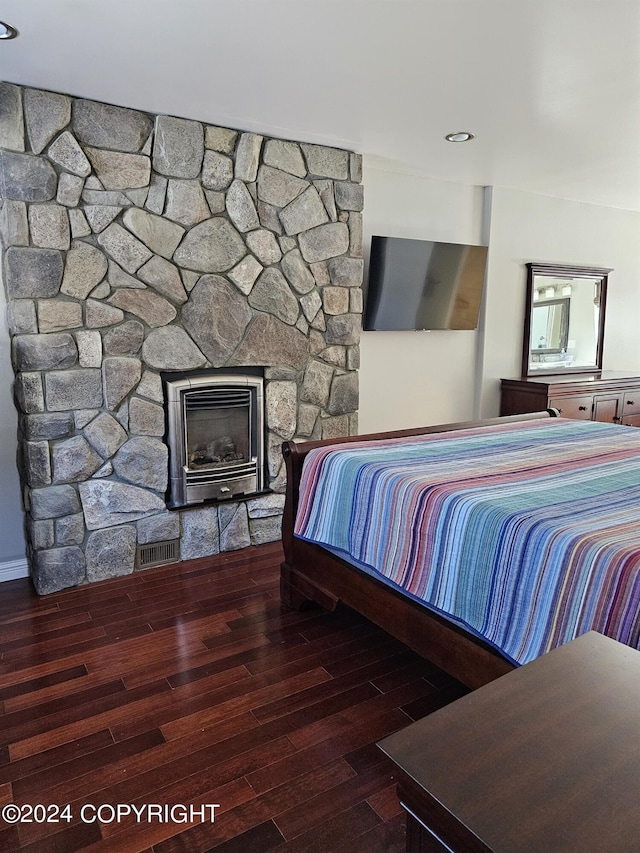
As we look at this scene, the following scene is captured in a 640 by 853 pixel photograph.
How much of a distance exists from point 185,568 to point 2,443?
1.21 meters

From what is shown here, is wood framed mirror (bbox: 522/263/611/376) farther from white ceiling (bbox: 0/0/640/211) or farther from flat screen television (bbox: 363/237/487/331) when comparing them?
white ceiling (bbox: 0/0/640/211)

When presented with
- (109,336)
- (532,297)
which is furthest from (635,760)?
(532,297)

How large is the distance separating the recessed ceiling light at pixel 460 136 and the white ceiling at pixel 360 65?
0.05m

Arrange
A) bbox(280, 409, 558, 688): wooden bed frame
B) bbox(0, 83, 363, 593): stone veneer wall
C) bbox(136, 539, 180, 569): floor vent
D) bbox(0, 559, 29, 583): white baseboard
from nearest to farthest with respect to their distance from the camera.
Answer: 1. bbox(280, 409, 558, 688): wooden bed frame
2. bbox(0, 83, 363, 593): stone veneer wall
3. bbox(0, 559, 29, 583): white baseboard
4. bbox(136, 539, 180, 569): floor vent

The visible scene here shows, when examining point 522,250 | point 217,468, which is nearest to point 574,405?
point 522,250

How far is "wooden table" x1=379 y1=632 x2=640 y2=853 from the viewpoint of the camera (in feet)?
1.90

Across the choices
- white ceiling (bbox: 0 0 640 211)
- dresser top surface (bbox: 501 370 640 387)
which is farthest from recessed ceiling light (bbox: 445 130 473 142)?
dresser top surface (bbox: 501 370 640 387)

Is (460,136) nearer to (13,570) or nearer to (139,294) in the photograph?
(139,294)

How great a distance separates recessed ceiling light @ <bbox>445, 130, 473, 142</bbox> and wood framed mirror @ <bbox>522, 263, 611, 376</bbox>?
6.07 feet

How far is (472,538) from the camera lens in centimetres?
192

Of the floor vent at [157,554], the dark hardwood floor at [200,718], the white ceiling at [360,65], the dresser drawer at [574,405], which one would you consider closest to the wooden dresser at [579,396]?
the dresser drawer at [574,405]

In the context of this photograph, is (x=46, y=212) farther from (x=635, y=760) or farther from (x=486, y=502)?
(x=635, y=760)

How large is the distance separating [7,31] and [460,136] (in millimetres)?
2412

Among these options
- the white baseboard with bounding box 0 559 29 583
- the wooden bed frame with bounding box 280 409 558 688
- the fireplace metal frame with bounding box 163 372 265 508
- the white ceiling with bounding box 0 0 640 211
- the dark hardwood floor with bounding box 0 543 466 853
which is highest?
the white ceiling with bounding box 0 0 640 211
